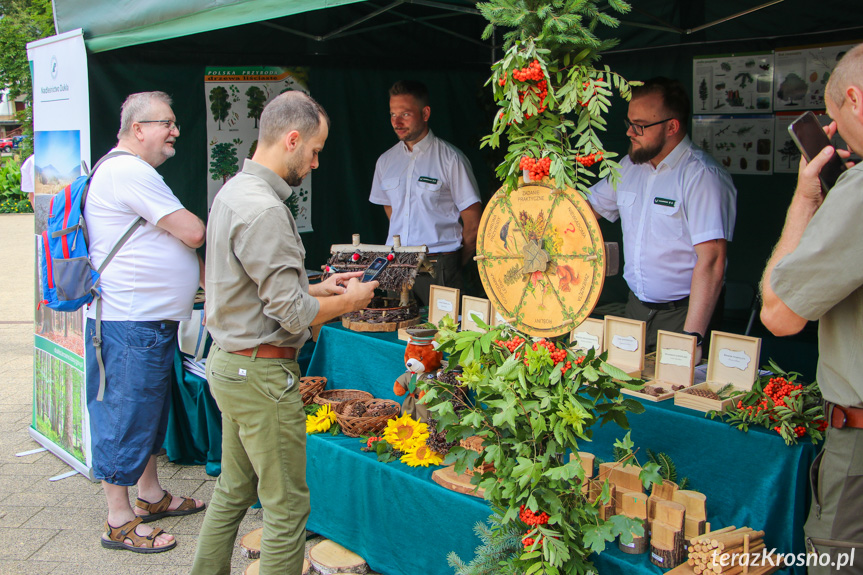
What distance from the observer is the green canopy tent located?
3932 mm

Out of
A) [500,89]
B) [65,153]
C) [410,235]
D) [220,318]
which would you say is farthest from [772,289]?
[65,153]

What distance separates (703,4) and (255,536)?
4.04m

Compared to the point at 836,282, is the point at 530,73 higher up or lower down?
higher up

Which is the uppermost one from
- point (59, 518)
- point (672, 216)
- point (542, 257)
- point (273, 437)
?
point (672, 216)

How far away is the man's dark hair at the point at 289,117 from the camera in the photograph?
7.45 feet

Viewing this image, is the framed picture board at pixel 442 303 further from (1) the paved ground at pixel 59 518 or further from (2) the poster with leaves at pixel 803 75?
(2) the poster with leaves at pixel 803 75

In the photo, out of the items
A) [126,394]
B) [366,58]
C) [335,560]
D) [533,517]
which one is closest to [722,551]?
[533,517]

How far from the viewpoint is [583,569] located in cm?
204

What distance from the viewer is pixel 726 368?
2379 mm

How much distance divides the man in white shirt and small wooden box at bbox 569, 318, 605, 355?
1611mm

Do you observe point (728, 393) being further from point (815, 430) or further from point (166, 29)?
point (166, 29)

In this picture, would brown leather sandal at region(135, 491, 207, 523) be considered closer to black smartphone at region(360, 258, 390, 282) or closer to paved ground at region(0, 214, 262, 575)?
paved ground at region(0, 214, 262, 575)

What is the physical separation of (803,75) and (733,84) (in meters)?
0.43

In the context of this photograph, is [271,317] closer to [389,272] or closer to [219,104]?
[389,272]
